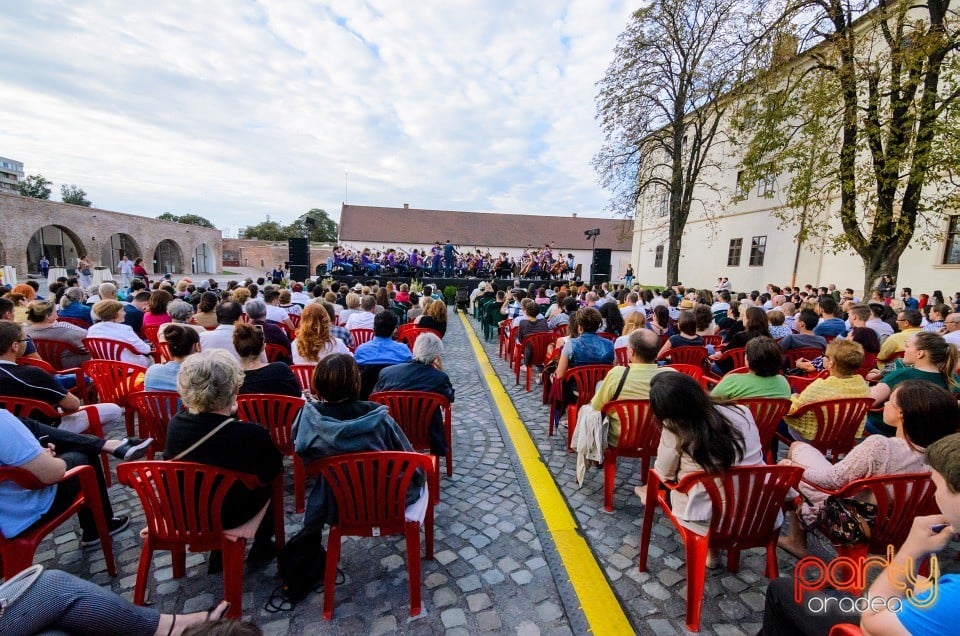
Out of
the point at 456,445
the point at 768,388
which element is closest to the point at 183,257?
the point at 456,445

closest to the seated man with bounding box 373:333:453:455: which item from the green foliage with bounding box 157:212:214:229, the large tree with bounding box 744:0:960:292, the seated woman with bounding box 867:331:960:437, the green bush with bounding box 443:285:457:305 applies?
the seated woman with bounding box 867:331:960:437

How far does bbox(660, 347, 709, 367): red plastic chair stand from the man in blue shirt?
2.94m

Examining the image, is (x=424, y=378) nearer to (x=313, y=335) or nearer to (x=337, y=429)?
(x=337, y=429)

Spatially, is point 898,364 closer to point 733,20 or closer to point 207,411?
point 207,411

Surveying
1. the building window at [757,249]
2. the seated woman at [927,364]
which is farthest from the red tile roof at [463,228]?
the seated woman at [927,364]

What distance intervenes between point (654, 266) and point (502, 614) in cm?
2704

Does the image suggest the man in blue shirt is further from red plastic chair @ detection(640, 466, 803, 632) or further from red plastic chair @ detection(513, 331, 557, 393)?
red plastic chair @ detection(640, 466, 803, 632)

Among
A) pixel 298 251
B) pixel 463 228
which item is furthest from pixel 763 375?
pixel 463 228

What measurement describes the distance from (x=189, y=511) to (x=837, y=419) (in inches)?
157

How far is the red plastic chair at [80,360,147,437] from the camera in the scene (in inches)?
135

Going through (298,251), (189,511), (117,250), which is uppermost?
(298,251)

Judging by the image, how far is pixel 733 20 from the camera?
14945 millimetres

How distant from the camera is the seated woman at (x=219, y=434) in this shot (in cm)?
194

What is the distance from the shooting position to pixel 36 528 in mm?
1955
